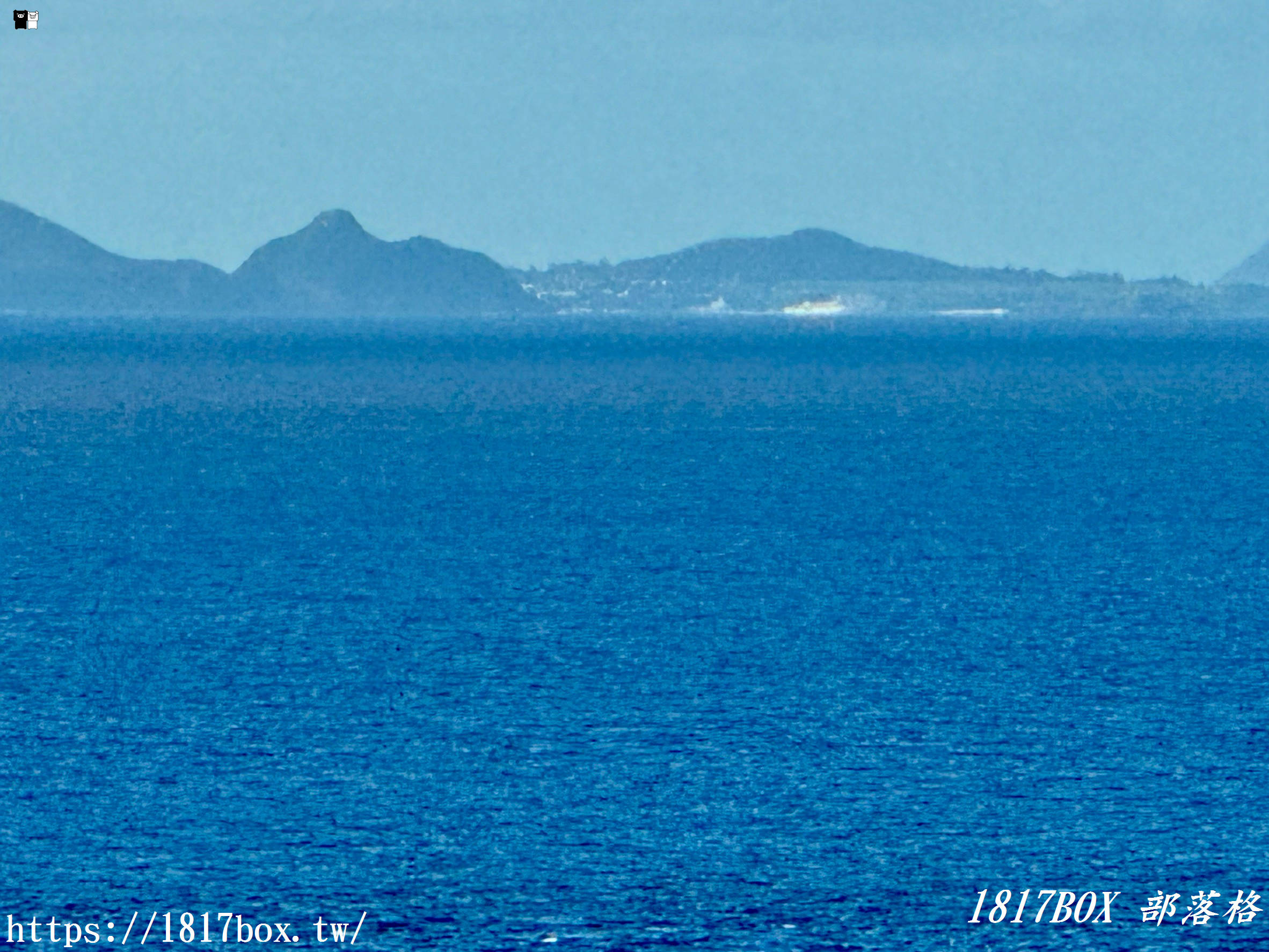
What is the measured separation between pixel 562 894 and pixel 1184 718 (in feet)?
69.1

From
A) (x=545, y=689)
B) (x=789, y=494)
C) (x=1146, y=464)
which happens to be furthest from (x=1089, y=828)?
(x=1146, y=464)

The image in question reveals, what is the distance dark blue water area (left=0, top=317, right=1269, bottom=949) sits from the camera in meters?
40.4

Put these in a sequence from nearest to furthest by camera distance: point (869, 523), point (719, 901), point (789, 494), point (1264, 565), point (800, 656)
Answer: point (719, 901) < point (800, 656) < point (1264, 565) < point (869, 523) < point (789, 494)

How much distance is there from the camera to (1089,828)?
144 ft

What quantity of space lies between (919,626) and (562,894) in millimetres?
28559

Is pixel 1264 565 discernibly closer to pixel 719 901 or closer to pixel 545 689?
pixel 545 689

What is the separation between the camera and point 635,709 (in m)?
54.0

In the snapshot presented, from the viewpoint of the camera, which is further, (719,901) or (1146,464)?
(1146,464)

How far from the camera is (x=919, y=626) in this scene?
66125 millimetres

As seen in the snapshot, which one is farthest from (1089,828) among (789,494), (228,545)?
(789,494)

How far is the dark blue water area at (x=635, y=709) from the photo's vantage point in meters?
40.4

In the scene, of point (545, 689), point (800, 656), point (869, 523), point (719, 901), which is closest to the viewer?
point (719, 901)

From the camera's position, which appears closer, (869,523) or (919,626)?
(919,626)

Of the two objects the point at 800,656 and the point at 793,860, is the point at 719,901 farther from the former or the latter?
the point at 800,656
